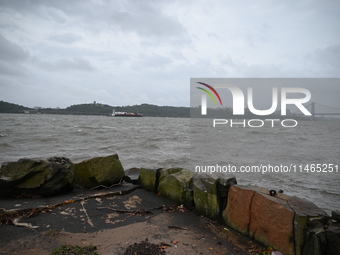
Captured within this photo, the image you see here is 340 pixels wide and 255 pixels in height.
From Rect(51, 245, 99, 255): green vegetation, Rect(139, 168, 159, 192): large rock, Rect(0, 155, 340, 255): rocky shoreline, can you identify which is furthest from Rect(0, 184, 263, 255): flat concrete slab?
Rect(139, 168, 159, 192): large rock

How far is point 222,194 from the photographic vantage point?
443cm

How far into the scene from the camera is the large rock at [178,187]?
5.08 metres

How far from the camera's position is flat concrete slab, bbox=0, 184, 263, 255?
11.8 feet

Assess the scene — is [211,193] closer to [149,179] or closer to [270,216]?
[270,216]

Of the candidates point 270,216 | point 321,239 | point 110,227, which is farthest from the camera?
point 110,227

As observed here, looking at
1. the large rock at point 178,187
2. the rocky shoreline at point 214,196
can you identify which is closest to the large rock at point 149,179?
the rocky shoreline at point 214,196

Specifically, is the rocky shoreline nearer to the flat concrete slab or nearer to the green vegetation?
the flat concrete slab

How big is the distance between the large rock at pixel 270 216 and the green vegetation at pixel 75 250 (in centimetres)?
215

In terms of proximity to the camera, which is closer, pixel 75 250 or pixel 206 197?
pixel 75 250

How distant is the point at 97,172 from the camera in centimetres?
598

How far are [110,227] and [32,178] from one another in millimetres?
2277

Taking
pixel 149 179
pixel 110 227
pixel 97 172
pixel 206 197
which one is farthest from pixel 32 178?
pixel 206 197

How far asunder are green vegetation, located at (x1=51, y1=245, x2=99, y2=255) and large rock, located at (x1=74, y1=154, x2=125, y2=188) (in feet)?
8.36

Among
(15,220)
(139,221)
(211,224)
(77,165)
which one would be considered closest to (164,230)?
(139,221)
